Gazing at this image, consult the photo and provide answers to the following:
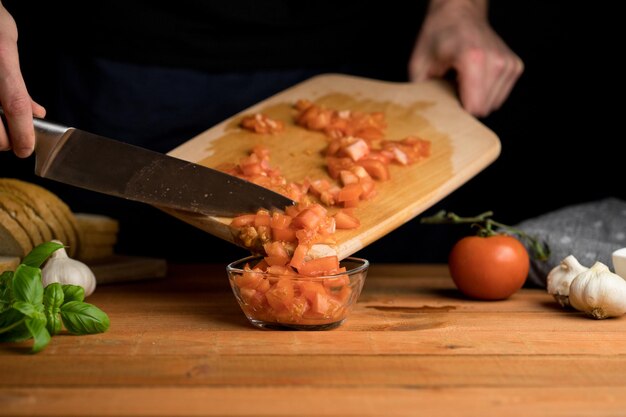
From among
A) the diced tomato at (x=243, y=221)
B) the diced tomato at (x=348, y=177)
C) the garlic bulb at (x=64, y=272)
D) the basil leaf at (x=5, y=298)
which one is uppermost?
the diced tomato at (x=348, y=177)

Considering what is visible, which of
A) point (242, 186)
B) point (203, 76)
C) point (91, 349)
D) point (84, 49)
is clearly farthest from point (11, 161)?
point (91, 349)

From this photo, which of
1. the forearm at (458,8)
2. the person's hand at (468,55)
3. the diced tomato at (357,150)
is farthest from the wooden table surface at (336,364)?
the forearm at (458,8)

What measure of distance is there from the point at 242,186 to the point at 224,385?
2.07 ft

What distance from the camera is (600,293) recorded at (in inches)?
76.7

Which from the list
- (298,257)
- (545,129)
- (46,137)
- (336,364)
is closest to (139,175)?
(46,137)

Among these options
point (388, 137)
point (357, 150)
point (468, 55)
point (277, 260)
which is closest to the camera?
point (277, 260)

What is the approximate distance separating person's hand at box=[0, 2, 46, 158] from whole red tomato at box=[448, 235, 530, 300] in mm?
1058

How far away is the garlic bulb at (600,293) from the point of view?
1950mm

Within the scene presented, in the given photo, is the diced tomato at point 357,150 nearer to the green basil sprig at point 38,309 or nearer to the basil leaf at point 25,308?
the green basil sprig at point 38,309

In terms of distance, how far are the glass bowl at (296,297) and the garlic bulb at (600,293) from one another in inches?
20.3

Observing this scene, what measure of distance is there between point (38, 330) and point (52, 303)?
12 centimetres

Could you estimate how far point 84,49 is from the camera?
2725mm

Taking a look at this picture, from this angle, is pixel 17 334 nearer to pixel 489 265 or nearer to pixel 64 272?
pixel 64 272

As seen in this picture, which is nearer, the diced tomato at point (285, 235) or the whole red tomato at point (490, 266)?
the diced tomato at point (285, 235)
